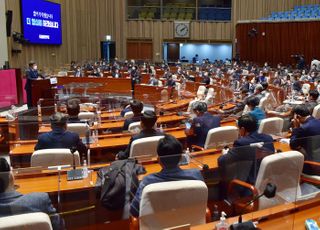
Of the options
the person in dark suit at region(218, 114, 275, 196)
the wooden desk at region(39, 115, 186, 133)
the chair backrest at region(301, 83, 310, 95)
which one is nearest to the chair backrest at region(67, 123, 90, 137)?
the wooden desk at region(39, 115, 186, 133)

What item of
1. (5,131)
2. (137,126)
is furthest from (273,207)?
(5,131)

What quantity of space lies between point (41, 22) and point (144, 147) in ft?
54.6

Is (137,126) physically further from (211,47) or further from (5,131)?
(211,47)

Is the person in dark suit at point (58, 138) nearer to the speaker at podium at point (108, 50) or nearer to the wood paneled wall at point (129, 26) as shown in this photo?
the wood paneled wall at point (129, 26)

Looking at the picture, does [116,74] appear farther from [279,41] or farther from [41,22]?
[279,41]

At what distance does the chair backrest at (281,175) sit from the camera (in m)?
3.61

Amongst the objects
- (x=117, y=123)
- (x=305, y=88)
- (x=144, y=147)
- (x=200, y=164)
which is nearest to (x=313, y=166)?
(x=200, y=164)

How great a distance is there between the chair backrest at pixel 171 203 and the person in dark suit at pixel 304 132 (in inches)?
77.9

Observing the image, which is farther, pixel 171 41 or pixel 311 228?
pixel 171 41

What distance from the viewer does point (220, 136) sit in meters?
5.34

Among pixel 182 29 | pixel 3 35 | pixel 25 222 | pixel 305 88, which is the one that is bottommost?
pixel 25 222

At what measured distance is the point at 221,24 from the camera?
2805 centimetres

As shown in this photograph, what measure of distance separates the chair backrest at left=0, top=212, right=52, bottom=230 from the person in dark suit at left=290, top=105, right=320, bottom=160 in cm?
312

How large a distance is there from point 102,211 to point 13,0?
15832 mm
